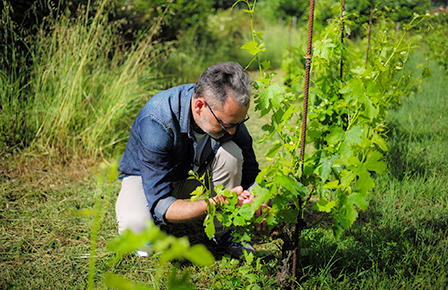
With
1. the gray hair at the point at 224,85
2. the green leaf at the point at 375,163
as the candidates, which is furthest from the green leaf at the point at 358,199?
the gray hair at the point at 224,85

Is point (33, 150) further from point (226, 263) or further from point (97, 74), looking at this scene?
point (226, 263)

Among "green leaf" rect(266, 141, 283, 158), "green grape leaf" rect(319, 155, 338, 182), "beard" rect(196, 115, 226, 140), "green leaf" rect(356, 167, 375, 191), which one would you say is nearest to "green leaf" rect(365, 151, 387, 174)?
"green leaf" rect(356, 167, 375, 191)

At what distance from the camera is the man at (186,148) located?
1.81 meters

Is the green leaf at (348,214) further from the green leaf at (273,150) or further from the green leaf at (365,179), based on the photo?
the green leaf at (273,150)

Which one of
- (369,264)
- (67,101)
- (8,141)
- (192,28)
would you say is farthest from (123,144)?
(192,28)

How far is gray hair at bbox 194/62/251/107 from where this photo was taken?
5.82ft

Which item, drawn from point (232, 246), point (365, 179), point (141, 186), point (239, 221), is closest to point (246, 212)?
point (239, 221)

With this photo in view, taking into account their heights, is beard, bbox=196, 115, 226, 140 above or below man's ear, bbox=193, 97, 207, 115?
below

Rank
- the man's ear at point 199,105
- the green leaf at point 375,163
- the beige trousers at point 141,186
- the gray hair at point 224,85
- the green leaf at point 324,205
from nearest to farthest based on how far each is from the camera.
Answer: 1. the green leaf at point 375,163
2. the green leaf at point 324,205
3. the gray hair at point 224,85
4. the man's ear at point 199,105
5. the beige trousers at point 141,186

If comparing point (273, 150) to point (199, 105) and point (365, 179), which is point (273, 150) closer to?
point (365, 179)

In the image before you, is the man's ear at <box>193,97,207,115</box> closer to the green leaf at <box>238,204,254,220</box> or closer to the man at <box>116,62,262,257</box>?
the man at <box>116,62,262,257</box>

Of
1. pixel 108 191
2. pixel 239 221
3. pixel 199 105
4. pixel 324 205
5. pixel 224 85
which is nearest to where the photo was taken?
pixel 108 191

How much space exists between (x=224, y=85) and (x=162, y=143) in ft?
1.58

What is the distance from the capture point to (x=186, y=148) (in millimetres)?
2092
